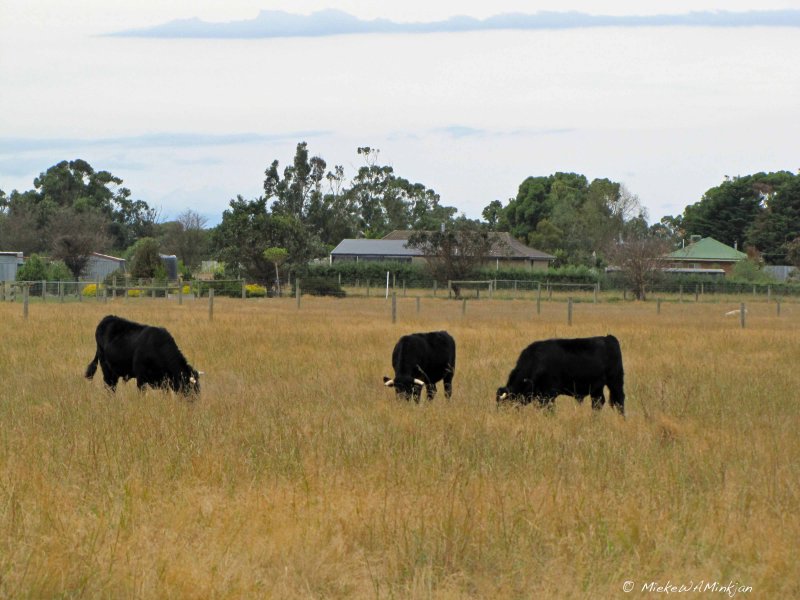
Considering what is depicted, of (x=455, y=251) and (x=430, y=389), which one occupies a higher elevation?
(x=455, y=251)

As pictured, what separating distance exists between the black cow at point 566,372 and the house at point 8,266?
53.3 metres

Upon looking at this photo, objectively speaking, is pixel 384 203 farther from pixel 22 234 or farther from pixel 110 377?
pixel 110 377

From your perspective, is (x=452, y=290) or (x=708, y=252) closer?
(x=452, y=290)

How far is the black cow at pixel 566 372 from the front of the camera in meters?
12.5

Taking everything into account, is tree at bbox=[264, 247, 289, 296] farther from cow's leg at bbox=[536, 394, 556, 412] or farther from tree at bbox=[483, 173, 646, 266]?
cow's leg at bbox=[536, 394, 556, 412]

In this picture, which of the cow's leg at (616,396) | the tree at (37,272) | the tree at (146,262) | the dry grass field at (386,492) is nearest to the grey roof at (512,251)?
the tree at (146,262)

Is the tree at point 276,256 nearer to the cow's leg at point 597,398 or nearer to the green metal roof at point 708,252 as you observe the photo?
the green metal roof at point 708,252

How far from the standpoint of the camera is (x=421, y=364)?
14.1 metres

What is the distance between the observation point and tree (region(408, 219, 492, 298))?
64.3 meters

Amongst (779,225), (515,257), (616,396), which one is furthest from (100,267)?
(616,396)

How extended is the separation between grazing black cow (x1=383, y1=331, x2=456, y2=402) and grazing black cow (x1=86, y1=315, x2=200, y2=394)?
2.53m

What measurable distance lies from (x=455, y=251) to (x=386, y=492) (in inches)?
2256

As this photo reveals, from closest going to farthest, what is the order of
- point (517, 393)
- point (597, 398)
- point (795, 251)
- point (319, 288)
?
point (517, 393), point (597, 398), point (319, 288), point (795, 251)

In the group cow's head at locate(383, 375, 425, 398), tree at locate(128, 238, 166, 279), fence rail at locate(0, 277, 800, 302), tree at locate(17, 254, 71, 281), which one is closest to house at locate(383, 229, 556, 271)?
fence rail at locate(0, 277, 800, 302)
